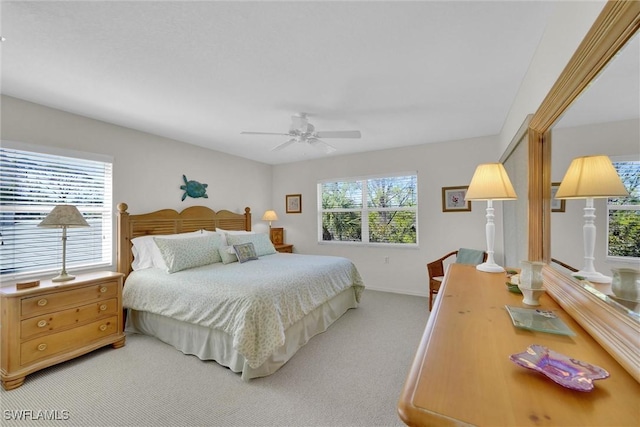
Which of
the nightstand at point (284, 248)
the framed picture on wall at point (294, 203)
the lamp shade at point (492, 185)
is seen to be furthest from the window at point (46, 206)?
the lamp shade at point (492, 185)

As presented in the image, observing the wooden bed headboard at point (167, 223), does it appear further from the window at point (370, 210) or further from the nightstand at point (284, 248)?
the window at point (370, 210)

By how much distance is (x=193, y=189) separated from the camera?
3941 mm

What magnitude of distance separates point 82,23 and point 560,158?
268cm

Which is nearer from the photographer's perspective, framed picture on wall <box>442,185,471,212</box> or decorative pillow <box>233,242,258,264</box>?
decorative pillow <box>233,242,258,264</box>

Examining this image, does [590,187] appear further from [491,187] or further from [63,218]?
[63,218]

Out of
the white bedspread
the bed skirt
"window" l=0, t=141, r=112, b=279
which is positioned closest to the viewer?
the white bedspread

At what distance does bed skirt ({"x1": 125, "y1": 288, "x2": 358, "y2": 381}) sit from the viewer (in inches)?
86.2

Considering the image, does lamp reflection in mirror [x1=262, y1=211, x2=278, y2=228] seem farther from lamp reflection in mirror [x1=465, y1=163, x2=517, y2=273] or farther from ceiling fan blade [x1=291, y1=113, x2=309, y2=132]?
lamp reflection in mirror [x1=465, y1=163, x2=517, y2=273]

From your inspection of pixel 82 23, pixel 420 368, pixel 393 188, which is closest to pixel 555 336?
pixel 420 368

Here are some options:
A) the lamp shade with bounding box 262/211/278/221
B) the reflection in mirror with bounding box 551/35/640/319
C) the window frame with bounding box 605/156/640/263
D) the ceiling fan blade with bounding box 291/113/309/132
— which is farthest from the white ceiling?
the lamp shade with bounding box 262/211/278/221

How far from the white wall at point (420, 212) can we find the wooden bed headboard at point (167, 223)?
145cm

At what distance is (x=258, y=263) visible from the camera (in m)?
3.28

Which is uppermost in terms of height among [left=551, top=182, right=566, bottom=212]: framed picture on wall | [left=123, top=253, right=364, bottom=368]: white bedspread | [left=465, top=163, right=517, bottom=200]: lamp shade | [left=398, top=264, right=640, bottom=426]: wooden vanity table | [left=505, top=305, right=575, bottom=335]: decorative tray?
[left=465, top=163, right=517, bottom=200]: lamp shade

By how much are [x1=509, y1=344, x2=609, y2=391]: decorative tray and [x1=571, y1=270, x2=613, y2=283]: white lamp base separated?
371 mm
